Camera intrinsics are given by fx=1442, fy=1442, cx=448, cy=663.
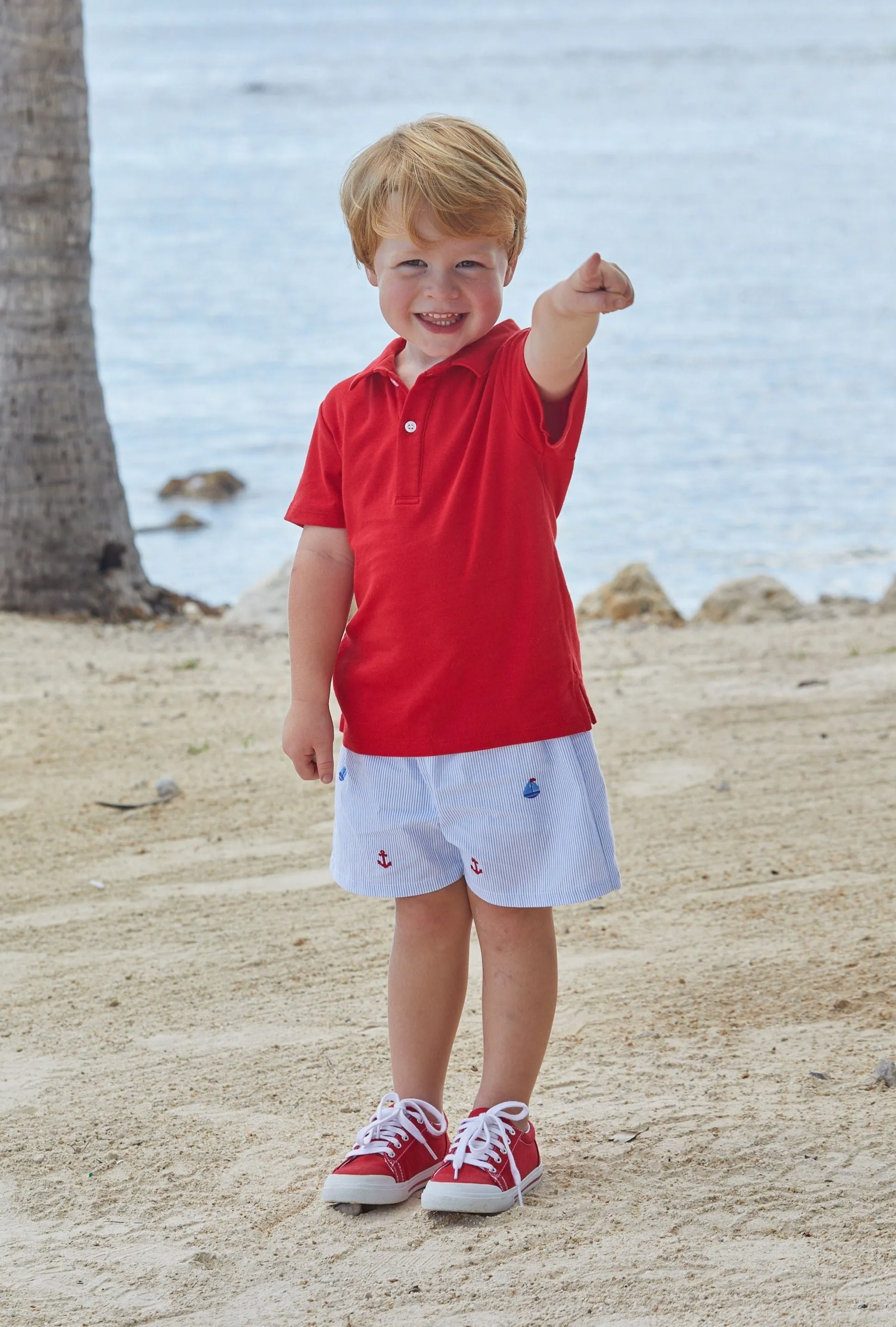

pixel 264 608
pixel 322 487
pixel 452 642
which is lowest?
pixel 264 608

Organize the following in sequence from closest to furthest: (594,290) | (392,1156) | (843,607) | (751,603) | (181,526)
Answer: (594,290) < (392,1156) < (751,603) < (843,607) < (181,526)

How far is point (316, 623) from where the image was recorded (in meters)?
2.37

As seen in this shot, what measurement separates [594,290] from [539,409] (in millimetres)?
209

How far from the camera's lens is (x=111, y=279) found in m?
18.9

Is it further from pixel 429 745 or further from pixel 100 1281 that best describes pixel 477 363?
pixel 100 1281

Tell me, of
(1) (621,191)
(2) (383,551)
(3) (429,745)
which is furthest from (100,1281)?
(1) (621,191)

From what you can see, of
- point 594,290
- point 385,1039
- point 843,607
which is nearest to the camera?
point 594,290

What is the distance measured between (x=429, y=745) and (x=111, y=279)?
18.0 meters

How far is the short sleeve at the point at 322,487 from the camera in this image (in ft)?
7.66

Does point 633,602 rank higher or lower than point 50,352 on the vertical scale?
lower

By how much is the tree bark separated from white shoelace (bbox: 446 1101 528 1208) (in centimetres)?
431

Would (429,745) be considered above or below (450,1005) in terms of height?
above

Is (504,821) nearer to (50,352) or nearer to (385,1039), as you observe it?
(385,1039)

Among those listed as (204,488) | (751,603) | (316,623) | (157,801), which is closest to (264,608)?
(751,603)
